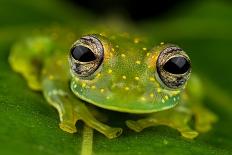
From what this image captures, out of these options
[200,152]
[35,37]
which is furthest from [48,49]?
[200,152]

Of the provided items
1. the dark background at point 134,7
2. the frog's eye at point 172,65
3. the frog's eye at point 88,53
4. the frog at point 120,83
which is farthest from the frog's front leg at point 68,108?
the dark background at point 134,7

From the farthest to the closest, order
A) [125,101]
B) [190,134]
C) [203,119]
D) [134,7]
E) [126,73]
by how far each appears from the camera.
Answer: [134,7] → [203,119] → [190,134] → [126,73] → [125,101]

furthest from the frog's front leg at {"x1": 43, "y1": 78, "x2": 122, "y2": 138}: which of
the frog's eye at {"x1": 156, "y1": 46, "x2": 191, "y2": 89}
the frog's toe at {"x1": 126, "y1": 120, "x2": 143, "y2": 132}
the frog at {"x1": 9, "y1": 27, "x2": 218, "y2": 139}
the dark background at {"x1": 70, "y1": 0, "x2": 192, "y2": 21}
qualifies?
the dark background at {"x1": 70, "y1": 0, "x2": 192, "y2": 21}

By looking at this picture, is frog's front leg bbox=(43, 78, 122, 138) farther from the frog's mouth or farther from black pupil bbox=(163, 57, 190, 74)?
black pupil bbox=(163, 57, 190, 74)

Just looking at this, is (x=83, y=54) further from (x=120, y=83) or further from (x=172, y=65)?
(x=172, y=65)

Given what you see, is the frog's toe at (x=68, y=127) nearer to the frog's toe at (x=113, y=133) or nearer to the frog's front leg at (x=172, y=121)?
the frog's toe at (x=113, y=133)

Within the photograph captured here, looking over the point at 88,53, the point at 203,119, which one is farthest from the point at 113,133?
the point at 203,119

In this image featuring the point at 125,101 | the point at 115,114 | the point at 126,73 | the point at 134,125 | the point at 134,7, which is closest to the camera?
the point at 125,101
